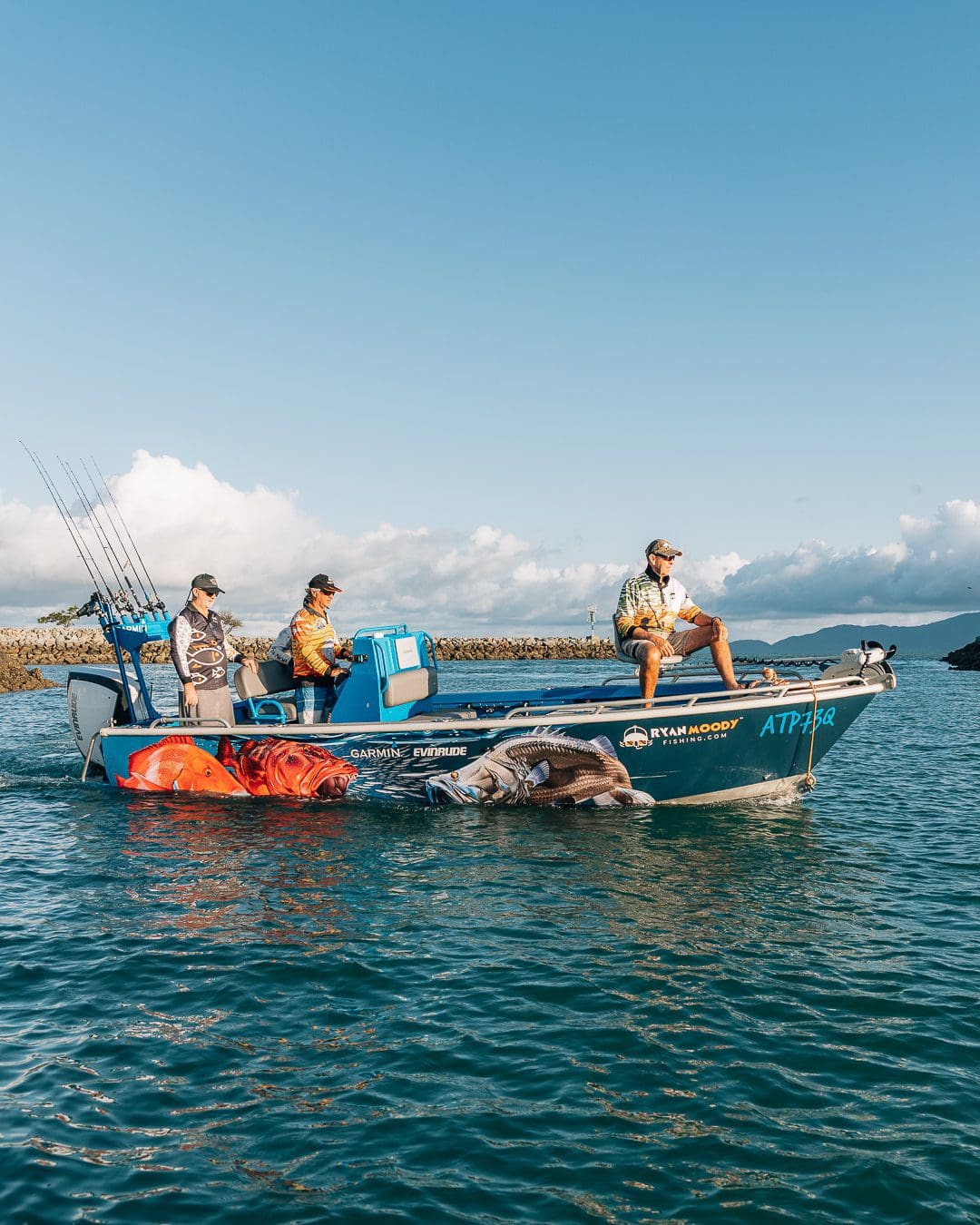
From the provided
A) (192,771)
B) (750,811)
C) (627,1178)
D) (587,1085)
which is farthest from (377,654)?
(627,1178)

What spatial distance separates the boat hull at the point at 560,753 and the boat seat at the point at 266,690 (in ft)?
2.62

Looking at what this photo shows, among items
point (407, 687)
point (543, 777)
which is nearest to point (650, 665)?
point (543, 777)

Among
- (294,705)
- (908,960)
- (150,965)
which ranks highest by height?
(294,705)

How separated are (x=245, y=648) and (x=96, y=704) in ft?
285

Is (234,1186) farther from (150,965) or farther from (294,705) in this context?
(294,705)

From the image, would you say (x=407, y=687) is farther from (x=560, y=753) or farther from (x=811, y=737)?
(x=811, y=737)

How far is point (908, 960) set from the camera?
6.87 m

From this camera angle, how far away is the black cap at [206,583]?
12383 mm

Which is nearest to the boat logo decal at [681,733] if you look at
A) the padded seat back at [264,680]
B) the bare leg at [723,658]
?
the bare leg at [723,658]

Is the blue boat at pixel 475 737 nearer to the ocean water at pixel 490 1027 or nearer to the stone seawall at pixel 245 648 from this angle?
the ocean water at pixel 490 1027

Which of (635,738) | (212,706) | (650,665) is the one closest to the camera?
(635,738)

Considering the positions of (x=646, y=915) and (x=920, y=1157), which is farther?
(x=646, y=915)

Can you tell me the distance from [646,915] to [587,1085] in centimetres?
291

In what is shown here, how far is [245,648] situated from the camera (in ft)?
323
